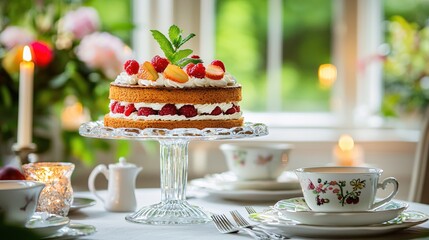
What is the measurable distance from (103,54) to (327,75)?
3.30 ft

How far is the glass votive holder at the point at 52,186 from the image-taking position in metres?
1.49

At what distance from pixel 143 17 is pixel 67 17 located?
1.57 feet

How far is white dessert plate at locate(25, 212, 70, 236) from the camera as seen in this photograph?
1.23m

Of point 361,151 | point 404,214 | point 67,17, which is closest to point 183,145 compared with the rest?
point 404,214

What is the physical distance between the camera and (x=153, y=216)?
1505mm

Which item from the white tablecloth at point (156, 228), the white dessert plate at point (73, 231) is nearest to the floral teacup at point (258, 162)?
the white tablecloth at point (156, 228)

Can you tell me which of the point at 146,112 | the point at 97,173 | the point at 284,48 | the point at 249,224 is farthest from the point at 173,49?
the point at 284,48

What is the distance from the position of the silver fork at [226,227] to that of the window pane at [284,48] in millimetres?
2022

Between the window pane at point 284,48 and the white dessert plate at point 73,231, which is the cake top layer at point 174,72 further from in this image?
the window pane at point 284,48

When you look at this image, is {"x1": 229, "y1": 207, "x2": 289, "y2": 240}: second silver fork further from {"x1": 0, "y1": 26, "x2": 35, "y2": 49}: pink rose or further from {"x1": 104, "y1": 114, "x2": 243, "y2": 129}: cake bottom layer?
{"x1": 0, "y1": 26, "x2": 35, "y2": 49}: pink rose

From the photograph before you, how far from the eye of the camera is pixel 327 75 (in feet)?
11.4

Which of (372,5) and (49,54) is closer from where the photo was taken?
(49,54)

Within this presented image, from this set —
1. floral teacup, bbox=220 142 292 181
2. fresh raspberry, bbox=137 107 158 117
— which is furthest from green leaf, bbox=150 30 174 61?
floral teacup, bbox=220 142 292 181

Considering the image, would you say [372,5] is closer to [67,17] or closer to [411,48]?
[411,48]
